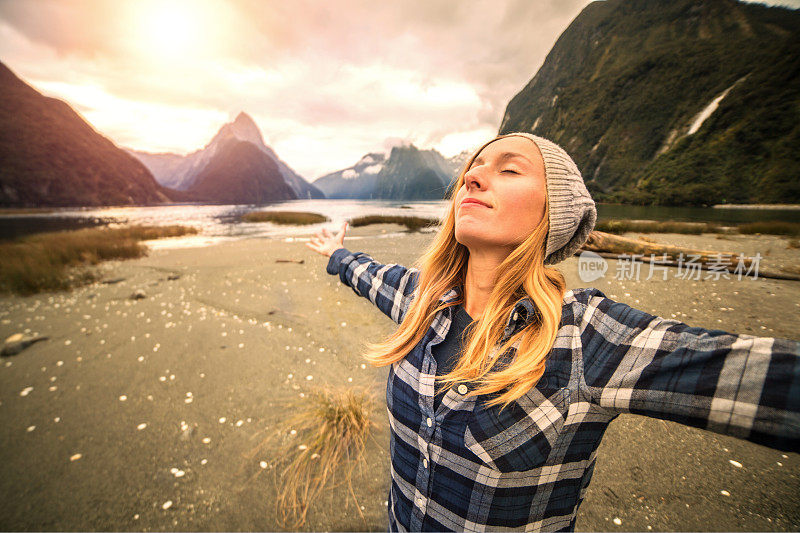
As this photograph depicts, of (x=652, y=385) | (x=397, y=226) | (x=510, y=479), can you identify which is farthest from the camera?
(x=397, y=226)

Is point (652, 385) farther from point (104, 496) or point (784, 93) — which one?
point (784, 93)

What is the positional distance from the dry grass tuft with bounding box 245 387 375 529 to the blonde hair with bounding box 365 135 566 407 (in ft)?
8.40

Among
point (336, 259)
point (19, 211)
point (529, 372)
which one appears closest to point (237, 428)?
point (336, 259)

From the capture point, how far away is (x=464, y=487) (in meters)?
1.39

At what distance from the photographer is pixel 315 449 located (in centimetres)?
377

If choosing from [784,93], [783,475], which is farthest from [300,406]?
[784,93]

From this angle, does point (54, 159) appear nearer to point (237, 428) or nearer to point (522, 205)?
point (237, 428)

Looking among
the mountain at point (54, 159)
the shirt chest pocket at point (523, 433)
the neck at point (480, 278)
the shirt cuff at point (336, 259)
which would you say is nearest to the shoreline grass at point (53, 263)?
the shirt cuff at point (336, 259)

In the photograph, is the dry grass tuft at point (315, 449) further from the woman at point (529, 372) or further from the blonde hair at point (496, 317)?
the blonde hair at point (496, 317)

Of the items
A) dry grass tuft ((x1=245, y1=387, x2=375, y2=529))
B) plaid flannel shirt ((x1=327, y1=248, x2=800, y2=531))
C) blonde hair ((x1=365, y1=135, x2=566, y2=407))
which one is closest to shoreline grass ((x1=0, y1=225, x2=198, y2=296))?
dry grass tuft ((x1=245, y1=387, x2=375, y2=529))

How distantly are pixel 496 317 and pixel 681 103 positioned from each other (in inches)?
560

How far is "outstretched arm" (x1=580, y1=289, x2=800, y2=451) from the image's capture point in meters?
0.92

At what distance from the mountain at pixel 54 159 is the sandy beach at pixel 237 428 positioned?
11173cm

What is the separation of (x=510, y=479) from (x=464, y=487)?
0.78ft
